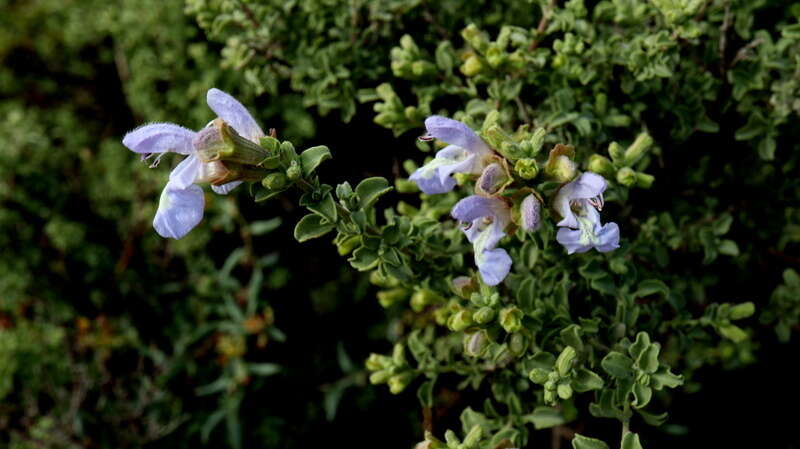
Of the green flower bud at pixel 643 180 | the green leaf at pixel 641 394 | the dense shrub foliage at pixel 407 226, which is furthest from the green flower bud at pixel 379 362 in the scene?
the green flower bud at pixel 643 180

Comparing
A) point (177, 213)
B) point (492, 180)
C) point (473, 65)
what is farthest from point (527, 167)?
point (177, 213)

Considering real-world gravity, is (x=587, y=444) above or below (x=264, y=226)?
above

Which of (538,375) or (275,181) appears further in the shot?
(538,375)

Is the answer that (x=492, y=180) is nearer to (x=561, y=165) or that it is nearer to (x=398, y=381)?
(x=561, y=165)

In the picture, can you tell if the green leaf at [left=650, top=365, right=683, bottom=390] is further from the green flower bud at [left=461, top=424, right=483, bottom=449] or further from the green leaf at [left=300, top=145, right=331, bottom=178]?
the green leaf at [left=300, top=145, right=331, bottom=178]

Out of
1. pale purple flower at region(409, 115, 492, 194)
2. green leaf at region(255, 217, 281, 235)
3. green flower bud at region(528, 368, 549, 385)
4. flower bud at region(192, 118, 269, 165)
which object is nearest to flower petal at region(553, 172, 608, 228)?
pale purple flower at region(409, 115, 492, 194)

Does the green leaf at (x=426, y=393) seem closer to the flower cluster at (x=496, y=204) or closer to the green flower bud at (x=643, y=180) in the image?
the flower cluster at (x=496, y=204)
